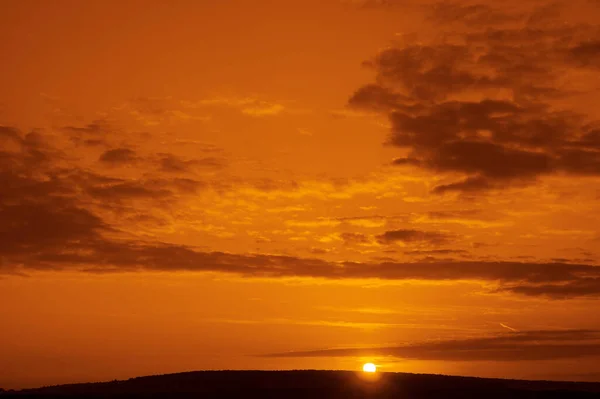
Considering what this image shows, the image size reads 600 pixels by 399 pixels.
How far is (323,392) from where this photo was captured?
187 feet

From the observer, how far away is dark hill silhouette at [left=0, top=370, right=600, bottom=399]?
185 ft

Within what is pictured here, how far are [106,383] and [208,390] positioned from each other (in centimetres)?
1091

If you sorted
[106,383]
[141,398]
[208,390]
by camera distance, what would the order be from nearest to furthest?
[141,398]
[208,390]
[106,383]

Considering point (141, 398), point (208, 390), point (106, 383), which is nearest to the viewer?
point (141, 398)

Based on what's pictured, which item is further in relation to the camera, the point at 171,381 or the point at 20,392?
the point at 171,381

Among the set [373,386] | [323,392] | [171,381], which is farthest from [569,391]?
[171,381]

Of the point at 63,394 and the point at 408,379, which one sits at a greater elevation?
the point at 408,379

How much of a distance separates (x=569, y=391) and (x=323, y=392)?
18.1 metres

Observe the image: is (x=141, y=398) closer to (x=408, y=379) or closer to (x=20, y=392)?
(x=20, y=392)

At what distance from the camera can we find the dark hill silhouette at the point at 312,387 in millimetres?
56312

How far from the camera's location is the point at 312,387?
60031 mm

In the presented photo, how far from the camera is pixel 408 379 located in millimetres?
65000

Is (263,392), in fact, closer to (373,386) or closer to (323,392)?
(323,392)

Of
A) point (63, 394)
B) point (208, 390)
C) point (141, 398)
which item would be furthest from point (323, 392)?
point (63, 394)
